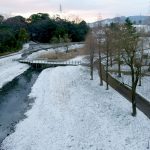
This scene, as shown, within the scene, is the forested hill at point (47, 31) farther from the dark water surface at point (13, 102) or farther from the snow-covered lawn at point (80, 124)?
the snow-covered lawn at point (80, 124)

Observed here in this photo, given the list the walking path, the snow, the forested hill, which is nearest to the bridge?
the snow

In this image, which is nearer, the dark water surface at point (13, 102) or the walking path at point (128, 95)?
the dark water surface at point (13, 102)

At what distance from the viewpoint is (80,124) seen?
31.5 m

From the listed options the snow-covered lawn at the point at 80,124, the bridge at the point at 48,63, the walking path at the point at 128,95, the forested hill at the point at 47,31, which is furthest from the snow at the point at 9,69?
the forested hill at the point at 47,31

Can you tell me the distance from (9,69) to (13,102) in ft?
97.9

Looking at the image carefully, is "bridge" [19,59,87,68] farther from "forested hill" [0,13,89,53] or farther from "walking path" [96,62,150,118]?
"forested hill" [0,13,89,53]

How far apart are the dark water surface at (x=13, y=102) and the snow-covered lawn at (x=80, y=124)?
109 cm

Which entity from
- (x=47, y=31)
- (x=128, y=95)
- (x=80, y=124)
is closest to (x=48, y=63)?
(x=128, y=95)

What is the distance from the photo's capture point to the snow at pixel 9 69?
60244 mm

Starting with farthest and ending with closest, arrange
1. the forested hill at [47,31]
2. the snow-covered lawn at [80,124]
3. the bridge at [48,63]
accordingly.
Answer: the forested hill at [47,31] < the bridge at [48,63] < the snow-covered lawn at [80,124]

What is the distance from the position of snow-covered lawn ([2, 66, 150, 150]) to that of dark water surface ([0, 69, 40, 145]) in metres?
1.09

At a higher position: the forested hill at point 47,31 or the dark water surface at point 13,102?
the forested hill at point 47,31

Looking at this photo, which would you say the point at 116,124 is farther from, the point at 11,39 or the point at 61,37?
the point at 61,37

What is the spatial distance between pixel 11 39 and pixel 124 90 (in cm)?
6594
